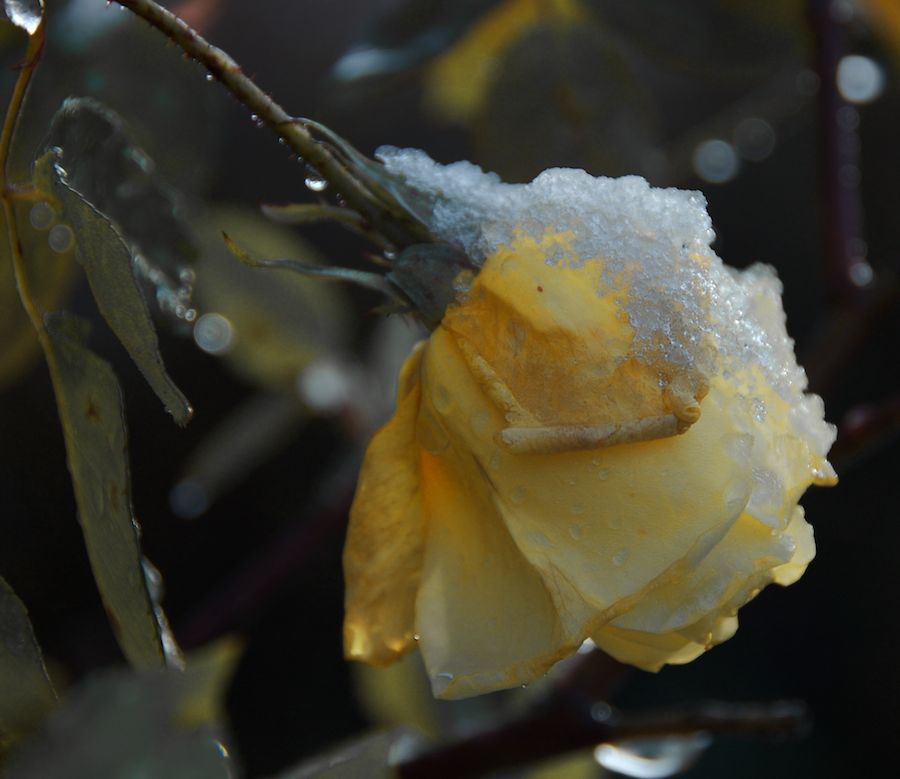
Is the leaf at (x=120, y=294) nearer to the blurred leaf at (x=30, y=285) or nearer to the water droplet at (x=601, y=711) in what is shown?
the blurred leaf at (x=30, y=285)

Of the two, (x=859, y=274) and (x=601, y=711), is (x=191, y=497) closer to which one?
(x=601, y=711)

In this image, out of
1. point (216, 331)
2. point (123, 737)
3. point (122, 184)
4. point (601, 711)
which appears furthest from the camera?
point (216, 331)

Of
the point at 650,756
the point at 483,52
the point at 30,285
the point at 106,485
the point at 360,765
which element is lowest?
the point at 650,756

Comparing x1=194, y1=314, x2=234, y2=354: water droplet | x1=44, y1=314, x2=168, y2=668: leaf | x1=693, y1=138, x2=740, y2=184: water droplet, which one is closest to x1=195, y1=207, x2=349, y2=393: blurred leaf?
x1=194, y1=314, x2=234, y2=354: water droplet

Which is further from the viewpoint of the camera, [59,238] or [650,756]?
[650,756]

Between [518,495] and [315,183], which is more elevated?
[315,183]

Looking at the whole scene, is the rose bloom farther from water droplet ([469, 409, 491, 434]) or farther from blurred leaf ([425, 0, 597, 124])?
blurred leaf ([425, 0, 597, 124])

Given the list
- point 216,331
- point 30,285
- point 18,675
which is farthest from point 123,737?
point 216,331

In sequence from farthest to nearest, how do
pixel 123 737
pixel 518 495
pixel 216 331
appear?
pixel 216 331
pixel 518 495
pixel 123 737
